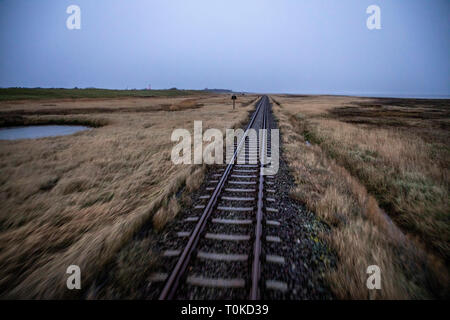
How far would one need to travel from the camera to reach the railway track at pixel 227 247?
230 centimetres

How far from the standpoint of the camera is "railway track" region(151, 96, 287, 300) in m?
2.30

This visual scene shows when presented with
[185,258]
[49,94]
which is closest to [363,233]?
[185,258]

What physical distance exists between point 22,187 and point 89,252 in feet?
14.6

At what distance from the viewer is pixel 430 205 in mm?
4121

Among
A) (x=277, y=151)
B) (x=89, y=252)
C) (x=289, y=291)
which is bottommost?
(x=289, y=291)

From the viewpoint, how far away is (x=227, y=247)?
2.98 m

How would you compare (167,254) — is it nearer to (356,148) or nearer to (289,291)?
(289,291)

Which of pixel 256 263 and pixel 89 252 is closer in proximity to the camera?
pixel 256 263

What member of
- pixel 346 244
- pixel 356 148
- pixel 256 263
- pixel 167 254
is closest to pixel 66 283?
pixel 167 254
